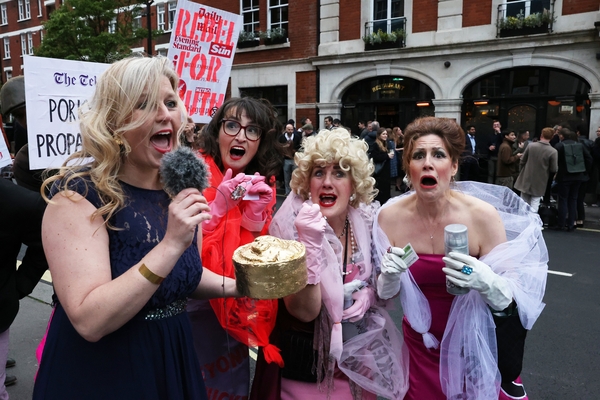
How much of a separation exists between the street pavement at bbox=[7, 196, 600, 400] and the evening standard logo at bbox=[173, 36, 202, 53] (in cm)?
287

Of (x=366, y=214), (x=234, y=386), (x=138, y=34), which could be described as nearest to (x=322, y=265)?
(x=366, y=214)

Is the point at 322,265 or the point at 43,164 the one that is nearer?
the point at 322,265

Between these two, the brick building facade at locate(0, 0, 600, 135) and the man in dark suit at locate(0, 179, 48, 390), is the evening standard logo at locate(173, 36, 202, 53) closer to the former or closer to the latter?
the man in dark suit at locate(0, 179, 48, 390)

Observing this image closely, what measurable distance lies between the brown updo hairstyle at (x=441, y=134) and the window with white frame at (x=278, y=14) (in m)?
15.7

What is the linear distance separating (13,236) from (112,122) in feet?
4.45

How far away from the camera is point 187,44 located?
14.2 ft

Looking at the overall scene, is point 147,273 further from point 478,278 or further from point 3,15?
point 3,15

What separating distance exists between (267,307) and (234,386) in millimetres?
526

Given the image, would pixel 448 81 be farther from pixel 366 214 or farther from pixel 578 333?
pixel 366 214

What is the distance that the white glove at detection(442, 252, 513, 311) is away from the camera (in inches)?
75.6

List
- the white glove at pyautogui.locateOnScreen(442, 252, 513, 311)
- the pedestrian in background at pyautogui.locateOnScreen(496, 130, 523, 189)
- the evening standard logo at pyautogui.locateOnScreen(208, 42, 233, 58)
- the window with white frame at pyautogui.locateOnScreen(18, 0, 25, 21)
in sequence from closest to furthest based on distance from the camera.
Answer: the white glove at pyautogui.locateOnScreen(442, 252, 513, 311)
the evening standard logo at pyautogui.locateOnScreen(208, 42, 233, 58)
the pedestrian in background at pyautogui.locateOnScreen(496, 130, 523, 189)
the window with white frame at pyautogui.locateOnScreen(18, 0, 25, 21)

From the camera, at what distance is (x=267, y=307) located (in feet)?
6.65

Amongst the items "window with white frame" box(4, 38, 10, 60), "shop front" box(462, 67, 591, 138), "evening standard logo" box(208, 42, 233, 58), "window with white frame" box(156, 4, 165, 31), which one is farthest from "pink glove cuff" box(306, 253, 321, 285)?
"window with white frame" box(4, 38, 10, 60)

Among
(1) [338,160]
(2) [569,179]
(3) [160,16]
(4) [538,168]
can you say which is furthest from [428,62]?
(3) [160,16]
